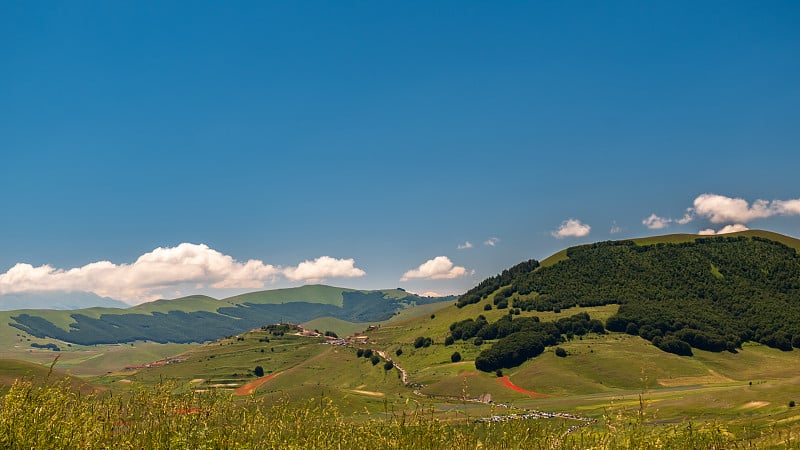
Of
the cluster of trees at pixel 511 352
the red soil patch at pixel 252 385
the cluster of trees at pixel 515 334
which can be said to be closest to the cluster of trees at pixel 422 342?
the cluster of trees at pixel 515 334

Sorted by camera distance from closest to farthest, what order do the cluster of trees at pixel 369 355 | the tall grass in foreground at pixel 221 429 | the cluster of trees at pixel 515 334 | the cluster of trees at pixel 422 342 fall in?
the tall grass in foreground at pixel 221 429
the cluster of trees at pixel 515 334
the cluster of trees at pixel 369 355
the cluster of trees at pixel 422 342

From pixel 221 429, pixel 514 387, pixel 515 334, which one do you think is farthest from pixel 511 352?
pixel 221 429

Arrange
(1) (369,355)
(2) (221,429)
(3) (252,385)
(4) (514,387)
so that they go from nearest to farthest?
1. (2) (221,429)
2. (4) (514,387)
3. (3) (252,385)
4. (1) (369,355)

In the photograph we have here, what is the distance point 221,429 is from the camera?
41.1 feet

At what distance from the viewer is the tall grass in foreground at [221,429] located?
1130 centimetres

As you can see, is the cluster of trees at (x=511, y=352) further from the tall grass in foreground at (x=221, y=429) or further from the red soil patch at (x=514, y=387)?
the tall grass in foreground at (x=221, y=429)

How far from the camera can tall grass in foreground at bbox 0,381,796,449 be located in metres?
11.3

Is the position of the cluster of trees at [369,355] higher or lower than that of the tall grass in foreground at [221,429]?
lower

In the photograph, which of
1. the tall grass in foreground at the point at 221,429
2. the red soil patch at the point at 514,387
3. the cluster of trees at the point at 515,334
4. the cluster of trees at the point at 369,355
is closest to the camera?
the tall grass in foreground at the point at 221,429

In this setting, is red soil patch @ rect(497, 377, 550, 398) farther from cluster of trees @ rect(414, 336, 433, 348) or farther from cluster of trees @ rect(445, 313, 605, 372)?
cluster of trees @ rect(414, 336, 433, 348)

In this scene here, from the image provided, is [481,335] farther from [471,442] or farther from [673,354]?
[471,442]

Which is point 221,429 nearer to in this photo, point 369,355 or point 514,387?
point 514,387

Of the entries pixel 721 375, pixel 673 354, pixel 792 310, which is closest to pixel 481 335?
pixel 673 354

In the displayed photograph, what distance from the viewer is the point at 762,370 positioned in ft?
420
